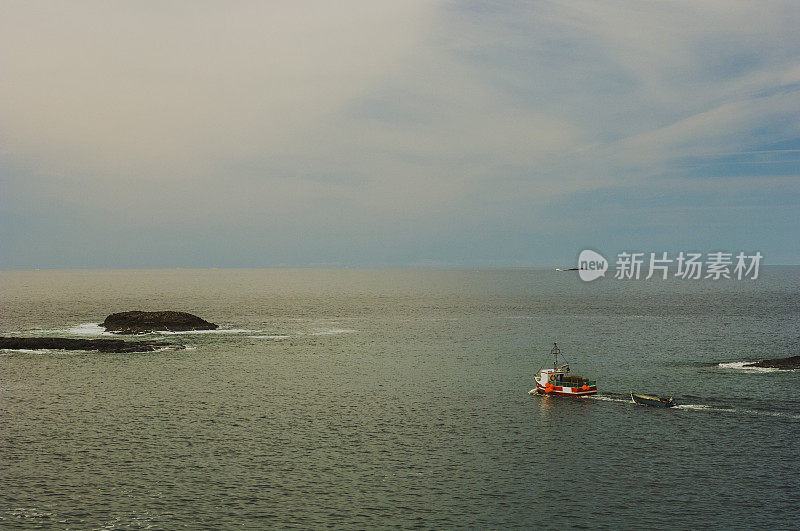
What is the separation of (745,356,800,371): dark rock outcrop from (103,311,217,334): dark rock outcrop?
116676 millimetres

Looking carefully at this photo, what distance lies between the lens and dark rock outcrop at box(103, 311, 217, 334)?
147750mm

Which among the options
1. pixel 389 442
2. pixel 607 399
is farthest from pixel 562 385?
pixel 389 442

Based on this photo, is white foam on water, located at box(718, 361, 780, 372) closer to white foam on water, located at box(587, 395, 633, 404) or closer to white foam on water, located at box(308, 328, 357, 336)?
white foam on water, located at box(587, 395, 633, 404)

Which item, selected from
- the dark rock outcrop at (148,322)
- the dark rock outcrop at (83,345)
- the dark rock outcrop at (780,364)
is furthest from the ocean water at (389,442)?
the dark rock outcrop at (148,322)

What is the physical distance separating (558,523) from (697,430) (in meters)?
27.6

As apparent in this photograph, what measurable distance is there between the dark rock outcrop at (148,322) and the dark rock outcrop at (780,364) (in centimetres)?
11668

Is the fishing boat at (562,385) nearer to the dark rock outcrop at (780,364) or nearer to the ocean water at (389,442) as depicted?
the ocean water at (389,442)

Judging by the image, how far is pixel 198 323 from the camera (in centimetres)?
15538

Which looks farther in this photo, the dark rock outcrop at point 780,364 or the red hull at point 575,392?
the dark rock outcrop at point 780,364

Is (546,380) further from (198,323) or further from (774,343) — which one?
(198,323)

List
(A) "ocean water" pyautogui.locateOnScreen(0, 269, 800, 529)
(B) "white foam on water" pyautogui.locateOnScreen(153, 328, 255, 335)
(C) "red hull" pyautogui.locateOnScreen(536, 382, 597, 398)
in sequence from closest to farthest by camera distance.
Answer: (A) "ocean water" pyautogui.locateOnScreen(0, 269, 800, 529) → (C) "red hull" pyautogui.locateOnScreen(536, 382, 597, 398) → (B) "white foam on water" pyautogui.locateOnScreen(153, 328, 255, 335)

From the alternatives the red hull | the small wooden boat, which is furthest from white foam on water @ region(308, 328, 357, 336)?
the small wooden boat

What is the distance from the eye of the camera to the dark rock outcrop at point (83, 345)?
117 metres

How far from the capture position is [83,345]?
11844 centimetres
